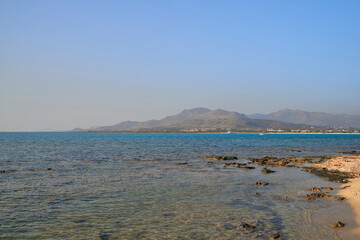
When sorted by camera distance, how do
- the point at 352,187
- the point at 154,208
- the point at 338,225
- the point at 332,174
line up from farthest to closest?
the point at 332,174 < the point at 352,187 < the point at 154,208 < the point at 338,225

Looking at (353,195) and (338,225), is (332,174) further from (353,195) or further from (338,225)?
(338,225)

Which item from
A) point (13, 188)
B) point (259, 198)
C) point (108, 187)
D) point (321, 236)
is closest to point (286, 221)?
point (321, 236)

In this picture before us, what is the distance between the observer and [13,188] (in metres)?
24.2

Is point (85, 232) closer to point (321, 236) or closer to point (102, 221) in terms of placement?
point (102, 221)

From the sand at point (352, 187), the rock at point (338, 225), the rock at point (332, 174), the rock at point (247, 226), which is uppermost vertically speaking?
the rock at point (247, 226)

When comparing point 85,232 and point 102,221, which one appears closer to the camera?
point 85,232

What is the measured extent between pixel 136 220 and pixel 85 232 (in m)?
2.79

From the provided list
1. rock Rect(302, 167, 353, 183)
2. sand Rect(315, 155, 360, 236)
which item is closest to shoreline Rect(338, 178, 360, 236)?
sand Rect(315, 155, 360, 236)

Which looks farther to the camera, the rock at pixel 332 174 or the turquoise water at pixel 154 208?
the rock at pixel 332 174

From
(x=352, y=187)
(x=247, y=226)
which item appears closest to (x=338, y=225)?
(x=247, y=226)

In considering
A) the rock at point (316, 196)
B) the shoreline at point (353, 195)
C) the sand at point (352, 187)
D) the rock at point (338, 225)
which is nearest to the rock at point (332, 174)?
the sand at point (352, 187)

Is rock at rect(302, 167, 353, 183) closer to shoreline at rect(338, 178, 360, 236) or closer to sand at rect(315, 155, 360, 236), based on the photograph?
sand at rect(315, 155, 360, 236)

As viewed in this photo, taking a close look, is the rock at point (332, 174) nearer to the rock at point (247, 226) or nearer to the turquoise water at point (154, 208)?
the turquoise water at point (154, 208)

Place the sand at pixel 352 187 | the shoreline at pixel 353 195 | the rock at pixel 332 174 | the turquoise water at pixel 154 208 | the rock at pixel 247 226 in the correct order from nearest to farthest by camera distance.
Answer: the turquoise water at pixel 154 208, the rock at pixel 247 226, the shoreline at pixel 353 195, the sand at pixel 352 187, the rock at pixel 332 174
